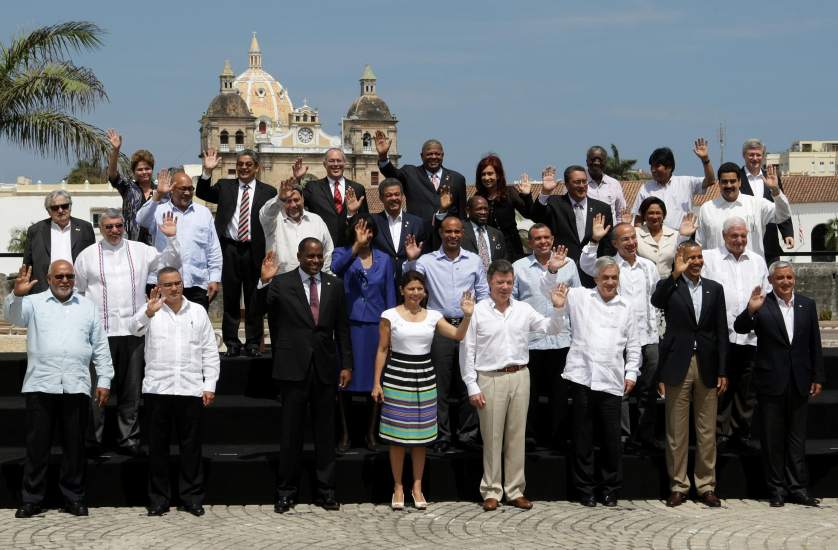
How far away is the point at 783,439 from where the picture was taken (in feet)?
26.9

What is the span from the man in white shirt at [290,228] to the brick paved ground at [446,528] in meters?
1.80

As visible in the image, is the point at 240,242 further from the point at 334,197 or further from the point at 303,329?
the point at 303,329

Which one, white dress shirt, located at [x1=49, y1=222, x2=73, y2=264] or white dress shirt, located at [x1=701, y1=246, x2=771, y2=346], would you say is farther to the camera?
white dress shirt, located at [x1=49, y1=222, x2=73, y2=264]

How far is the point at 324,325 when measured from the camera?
26.6ft

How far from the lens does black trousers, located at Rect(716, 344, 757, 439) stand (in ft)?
27.9

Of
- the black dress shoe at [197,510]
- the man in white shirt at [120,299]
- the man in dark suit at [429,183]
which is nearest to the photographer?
the black dress shoe at [197,510]

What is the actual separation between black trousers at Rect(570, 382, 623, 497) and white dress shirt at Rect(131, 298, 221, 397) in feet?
7.76

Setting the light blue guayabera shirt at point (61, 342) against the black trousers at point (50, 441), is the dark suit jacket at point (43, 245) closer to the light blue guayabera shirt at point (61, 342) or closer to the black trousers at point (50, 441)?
the light blue guayabera shirt at point (61, 342)

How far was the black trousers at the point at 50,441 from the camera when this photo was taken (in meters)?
7.73

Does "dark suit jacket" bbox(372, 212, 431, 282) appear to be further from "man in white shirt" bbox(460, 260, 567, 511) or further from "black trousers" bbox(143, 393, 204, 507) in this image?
"black trousers" bbox(143, 393, 204, 507)

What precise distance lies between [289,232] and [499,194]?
5.27 feet

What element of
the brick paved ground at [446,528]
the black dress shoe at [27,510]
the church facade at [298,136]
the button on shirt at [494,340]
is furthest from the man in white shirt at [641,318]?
the church facade at [298,136]

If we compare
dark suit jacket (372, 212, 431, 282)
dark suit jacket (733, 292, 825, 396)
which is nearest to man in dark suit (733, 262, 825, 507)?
dark suit jacket (733, 292, 825, 396)

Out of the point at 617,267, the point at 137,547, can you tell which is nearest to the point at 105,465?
the point at 137,547
